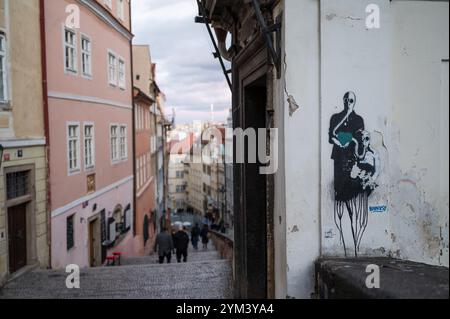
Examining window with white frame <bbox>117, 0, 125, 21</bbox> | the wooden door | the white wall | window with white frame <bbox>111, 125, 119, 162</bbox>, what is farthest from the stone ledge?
window with white frame <bbox>117, 0, 125, 21</bbox>

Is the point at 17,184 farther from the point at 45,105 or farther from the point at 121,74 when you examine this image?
the point at 121,74

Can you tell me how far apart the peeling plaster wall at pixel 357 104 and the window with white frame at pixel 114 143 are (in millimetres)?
17688

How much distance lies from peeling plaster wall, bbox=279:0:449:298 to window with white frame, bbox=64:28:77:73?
39.7ft

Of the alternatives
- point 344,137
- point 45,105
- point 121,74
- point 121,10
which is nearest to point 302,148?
point 344,137

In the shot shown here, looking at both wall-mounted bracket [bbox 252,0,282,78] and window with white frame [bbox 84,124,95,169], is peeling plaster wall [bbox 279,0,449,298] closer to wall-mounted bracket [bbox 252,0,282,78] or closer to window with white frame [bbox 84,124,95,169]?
wall-mounted bracket [bbox 252,0,282,78]

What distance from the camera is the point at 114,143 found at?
21.7 meters

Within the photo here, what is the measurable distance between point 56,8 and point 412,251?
1236cm

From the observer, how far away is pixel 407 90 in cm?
423

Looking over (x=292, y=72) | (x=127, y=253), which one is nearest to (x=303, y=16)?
(x=292, y=72)

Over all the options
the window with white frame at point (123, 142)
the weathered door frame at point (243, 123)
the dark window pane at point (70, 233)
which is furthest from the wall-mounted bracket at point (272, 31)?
the window with white frame at point (123, 142)

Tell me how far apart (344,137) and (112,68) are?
18210 mm

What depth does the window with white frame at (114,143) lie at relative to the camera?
21.2 meters

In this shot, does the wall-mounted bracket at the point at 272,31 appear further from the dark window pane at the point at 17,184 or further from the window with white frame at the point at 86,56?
the window with white frame at the point at 86,56
